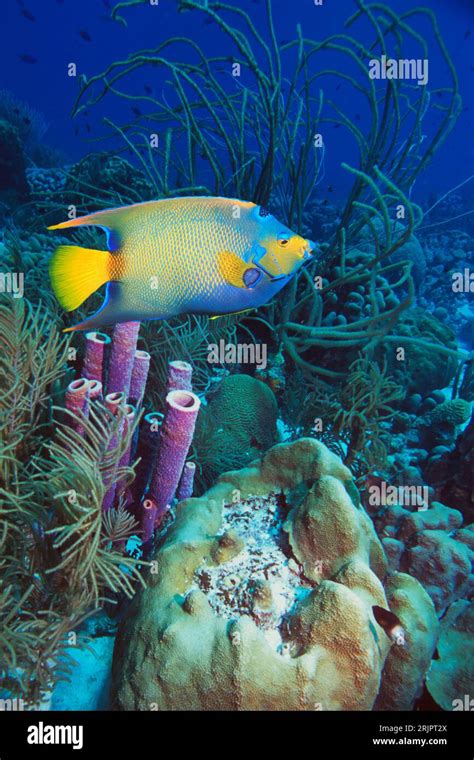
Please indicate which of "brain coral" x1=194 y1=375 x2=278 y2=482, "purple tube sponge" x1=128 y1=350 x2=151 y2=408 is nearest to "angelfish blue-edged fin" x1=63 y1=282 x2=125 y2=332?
"purple tube sponge" x1=128 y1=350 x2=151 y2=408

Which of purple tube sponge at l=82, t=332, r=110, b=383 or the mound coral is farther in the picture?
the mound coral

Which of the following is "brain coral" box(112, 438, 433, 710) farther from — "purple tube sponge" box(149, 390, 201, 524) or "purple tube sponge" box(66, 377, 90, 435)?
"purple tube sponge" box(66, 377, 90, 435)

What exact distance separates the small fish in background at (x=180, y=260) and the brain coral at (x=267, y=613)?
3.27 feet

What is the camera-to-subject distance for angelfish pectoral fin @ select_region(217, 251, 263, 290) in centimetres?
171

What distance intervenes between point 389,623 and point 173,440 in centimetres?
120

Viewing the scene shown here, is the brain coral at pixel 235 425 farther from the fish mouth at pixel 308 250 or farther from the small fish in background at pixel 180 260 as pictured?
the fish mouth at pixel 308 250

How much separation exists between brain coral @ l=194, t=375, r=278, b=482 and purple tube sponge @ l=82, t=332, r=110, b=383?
1143mm

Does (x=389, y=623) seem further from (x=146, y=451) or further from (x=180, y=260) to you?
(x=180, y=260)

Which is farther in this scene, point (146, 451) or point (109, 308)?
point (146, 451)

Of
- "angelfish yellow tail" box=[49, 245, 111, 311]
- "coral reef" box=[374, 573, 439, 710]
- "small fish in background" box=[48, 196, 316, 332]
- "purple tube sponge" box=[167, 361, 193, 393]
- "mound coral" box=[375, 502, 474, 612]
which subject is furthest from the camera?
"mound coral" box=[375, 502, 474, 612]

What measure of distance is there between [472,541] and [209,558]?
213 cm

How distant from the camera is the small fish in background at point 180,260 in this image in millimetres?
1585

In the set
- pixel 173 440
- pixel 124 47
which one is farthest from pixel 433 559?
pixel 124 47

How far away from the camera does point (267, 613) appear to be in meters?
1.72
